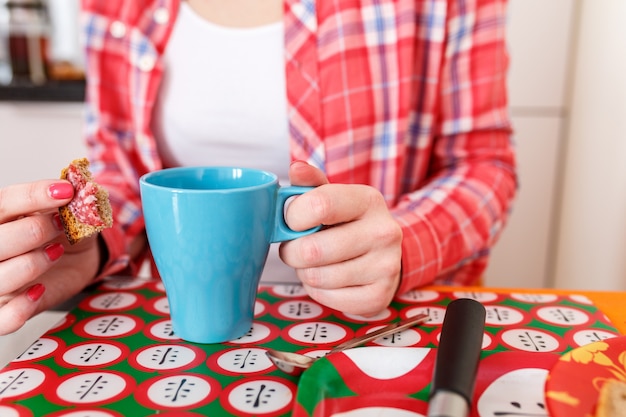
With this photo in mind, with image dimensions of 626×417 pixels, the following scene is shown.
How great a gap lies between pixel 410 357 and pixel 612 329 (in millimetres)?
206

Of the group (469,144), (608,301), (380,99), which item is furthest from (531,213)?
(608,301)

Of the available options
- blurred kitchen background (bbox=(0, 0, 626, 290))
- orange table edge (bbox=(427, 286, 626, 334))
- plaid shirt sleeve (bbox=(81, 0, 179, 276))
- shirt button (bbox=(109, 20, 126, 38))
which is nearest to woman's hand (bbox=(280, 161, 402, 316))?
orange table edge (bbox=(427, 286, 626, 334))

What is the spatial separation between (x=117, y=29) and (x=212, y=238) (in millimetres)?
522

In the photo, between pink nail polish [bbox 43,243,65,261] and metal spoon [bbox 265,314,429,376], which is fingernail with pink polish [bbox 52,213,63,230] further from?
metal spoon [bbox 265,314,429,376]

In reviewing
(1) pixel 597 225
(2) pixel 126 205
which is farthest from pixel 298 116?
(1) pixel 597 225

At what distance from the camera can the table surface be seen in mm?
397

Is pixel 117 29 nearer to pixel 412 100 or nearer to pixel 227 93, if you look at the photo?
pixel 227 93

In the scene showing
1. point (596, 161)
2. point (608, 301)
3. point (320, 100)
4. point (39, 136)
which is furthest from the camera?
point (39, 136)

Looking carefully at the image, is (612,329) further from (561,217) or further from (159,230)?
(561,217)

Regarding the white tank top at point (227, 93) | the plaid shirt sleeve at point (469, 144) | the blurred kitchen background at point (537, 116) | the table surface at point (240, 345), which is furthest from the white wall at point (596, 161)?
the white tank top at point (227, 93)

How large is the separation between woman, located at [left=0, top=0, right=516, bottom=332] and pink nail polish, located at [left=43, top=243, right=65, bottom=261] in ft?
0.50

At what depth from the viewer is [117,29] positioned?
2.72 feet

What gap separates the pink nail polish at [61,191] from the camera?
469mm

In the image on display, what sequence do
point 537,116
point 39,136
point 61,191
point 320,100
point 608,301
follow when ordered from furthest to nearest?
point 39,136 → point 537,116 → point 320,100 → point 608,301 → point 61,191
